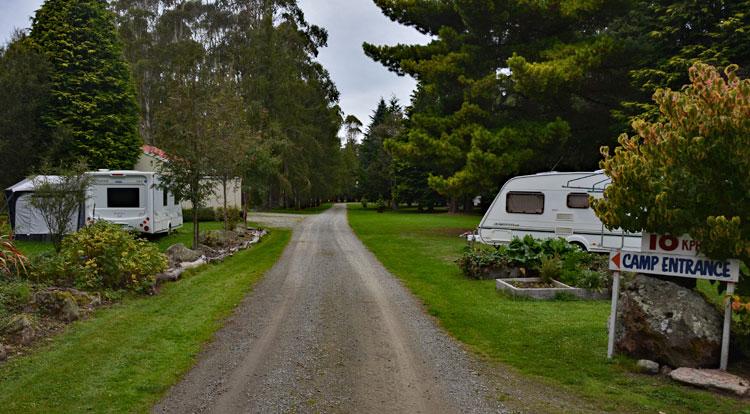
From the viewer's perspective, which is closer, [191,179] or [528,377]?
[528,377]

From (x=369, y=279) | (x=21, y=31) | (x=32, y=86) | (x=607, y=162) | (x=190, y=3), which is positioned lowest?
(x=369, y=279)

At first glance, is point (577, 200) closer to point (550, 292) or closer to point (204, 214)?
point (550, 292)

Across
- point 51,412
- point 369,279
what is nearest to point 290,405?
point 51,412

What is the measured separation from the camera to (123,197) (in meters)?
16.8

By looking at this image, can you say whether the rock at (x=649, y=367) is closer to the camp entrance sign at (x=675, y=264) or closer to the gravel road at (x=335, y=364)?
the camp entrance sign at (x=675, y=264)

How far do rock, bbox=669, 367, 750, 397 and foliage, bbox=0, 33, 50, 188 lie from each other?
2543 cm

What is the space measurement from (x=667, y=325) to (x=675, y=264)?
2.16 ft

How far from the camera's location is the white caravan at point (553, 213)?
46.2 ft

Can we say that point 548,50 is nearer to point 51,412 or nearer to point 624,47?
point 624,47

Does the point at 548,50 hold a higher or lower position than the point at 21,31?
lower

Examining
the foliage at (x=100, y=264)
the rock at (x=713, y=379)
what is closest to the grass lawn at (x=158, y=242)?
the foliage at (x=100, y=264)

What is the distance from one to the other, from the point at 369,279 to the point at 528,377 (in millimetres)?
6138

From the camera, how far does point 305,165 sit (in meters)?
38.5

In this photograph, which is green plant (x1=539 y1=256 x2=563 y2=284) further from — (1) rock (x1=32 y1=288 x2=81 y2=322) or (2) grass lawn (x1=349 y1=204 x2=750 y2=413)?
(1) rock (x1=32 y1=288 x2=81 y2=322)
